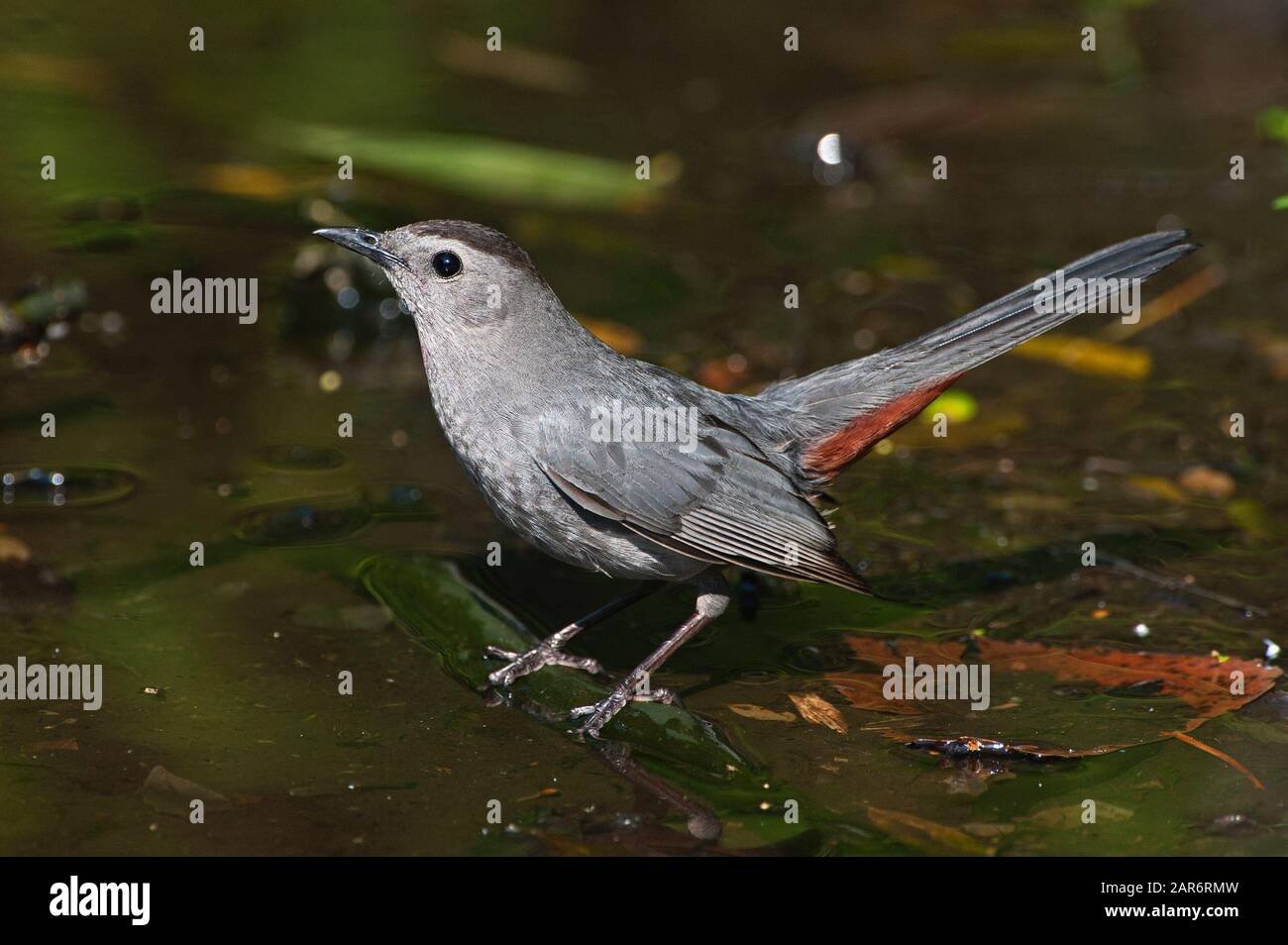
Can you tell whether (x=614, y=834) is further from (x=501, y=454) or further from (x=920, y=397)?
(x=920, y=397)

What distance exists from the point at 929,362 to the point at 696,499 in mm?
883

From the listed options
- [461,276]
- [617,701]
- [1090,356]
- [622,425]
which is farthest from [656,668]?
[1090,356]

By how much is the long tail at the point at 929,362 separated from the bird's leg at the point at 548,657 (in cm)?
86

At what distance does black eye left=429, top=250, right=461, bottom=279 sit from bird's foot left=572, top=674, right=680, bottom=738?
1.29 metres

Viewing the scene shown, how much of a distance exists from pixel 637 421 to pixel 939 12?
6.05 meters

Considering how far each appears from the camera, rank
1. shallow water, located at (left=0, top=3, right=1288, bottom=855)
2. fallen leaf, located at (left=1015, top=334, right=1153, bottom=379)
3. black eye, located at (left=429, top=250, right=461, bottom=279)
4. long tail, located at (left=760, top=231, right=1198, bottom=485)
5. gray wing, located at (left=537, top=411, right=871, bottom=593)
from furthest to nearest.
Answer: fallen leaf, located at (left=1015, top=334, right=1153, bottom=379), long tail, located at (left=760, top=231, right=1198, bottom=485), black eye, located at (left=429, top=250, right=461, bottom=279), gray wing, located at (left=537, top=411, right=871, bottom=593), shallow water, located at (left=0, top=3, right=1288, bottom=855)

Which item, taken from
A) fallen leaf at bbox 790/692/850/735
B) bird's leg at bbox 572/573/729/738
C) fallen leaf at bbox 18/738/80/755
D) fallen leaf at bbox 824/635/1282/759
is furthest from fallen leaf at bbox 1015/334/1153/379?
fallen leaf at bbox 18/738/80/755

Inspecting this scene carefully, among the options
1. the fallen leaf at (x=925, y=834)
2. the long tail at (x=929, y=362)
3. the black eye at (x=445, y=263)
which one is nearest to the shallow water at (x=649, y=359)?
the fallen leaf at (x=925, y=834)

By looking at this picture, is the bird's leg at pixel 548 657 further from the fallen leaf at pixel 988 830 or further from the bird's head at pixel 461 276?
the fallen leaf at pixel 988 830

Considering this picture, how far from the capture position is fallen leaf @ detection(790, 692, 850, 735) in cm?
421

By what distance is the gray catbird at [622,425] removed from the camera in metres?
4.32

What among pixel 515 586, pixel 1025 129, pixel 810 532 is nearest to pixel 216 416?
pixel 515 586

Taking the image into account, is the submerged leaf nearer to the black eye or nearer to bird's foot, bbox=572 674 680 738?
the black eye

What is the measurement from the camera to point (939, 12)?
954cm
